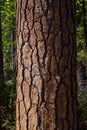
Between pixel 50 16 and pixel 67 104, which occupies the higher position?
pixel 50 16

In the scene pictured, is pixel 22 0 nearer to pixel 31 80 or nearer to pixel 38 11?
pixel 38 11

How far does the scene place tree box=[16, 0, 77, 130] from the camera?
10.7 ft

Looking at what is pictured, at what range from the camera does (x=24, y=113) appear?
3346 millimetres

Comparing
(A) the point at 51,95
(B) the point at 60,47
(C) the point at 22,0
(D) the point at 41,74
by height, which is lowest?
(A) the point at 51,95

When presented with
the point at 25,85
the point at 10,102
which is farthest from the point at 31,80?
the point at 10,102

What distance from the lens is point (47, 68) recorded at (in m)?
3.28

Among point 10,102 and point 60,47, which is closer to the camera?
point 60,47

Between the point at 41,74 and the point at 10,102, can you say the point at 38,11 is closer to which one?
the point at 41,74

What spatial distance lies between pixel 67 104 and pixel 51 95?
0.20 metres

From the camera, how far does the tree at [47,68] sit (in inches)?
128

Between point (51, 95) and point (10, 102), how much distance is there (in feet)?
12.3

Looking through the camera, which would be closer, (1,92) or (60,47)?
(60,47)

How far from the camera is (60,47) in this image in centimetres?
329

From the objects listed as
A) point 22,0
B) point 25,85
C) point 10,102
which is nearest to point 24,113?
point 25,85
